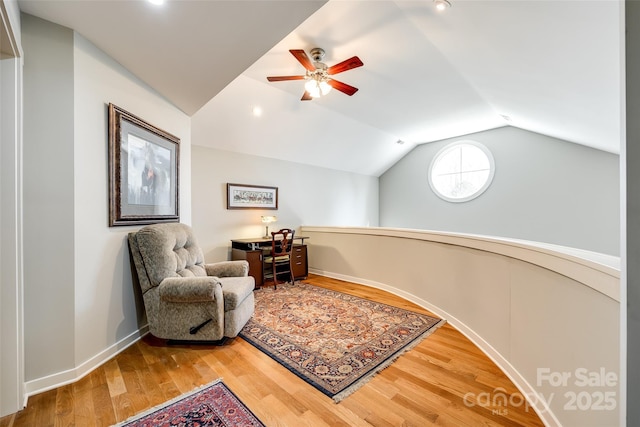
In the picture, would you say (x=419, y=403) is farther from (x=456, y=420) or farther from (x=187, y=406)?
(x=187, y=406)

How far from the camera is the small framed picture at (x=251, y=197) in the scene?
439 cm

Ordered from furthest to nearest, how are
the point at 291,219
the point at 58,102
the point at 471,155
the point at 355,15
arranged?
1. the point at 471,155
2. the point at 291,219
3. the point at 355,15
4. the point at 58,102

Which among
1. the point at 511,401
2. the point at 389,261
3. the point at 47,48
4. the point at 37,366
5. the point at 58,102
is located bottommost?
the point at 511,401

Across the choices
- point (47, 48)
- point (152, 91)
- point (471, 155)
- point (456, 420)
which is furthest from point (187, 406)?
point (471, 155)

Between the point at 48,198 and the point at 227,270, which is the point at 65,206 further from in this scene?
the point at 227,270

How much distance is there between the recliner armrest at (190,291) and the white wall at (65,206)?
415 millimetres

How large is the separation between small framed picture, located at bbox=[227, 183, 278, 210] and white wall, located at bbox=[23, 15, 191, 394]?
2367mm

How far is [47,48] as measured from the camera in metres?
1.70

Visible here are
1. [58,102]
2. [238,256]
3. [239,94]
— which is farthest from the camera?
[238,256]

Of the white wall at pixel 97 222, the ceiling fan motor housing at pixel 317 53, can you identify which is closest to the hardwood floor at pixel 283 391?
the white wall at pixel 97 222

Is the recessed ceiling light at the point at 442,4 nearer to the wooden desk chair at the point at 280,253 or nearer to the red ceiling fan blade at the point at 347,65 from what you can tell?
the red ceiling fan blade at the point at 347,65

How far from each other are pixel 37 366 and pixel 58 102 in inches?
65.8

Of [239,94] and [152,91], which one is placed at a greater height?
[239,94]

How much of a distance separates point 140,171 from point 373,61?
2.76 m
